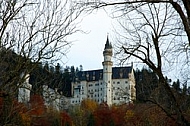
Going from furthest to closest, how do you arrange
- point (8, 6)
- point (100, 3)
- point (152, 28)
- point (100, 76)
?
point (100, 76) < point (152, 28) < point (8, 6) < point (100, 3)

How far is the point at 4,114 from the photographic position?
9.38 meters

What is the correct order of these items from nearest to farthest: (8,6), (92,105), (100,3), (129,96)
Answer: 1. (100,3)
2. (8,6)
3. (129,96)
4. (92,105)

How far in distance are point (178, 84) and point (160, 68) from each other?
2985mm

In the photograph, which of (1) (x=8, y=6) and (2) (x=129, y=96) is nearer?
(1) (x=8, y=6)

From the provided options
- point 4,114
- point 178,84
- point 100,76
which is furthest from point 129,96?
point 100,76

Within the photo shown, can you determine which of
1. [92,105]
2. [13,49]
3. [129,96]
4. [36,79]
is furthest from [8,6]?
[92,105]

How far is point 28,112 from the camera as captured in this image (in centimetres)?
984

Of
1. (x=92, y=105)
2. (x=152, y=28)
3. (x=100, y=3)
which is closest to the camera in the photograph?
(x=100, y=3)

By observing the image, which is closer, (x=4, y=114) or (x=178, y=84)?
(x=4, y=114)

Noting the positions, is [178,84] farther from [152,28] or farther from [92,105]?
[92,105]

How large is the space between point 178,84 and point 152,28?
280cm

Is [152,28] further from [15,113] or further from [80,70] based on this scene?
[80,70]

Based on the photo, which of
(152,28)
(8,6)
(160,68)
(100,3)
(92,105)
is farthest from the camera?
(92,105)

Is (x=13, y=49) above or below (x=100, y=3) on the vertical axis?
below
